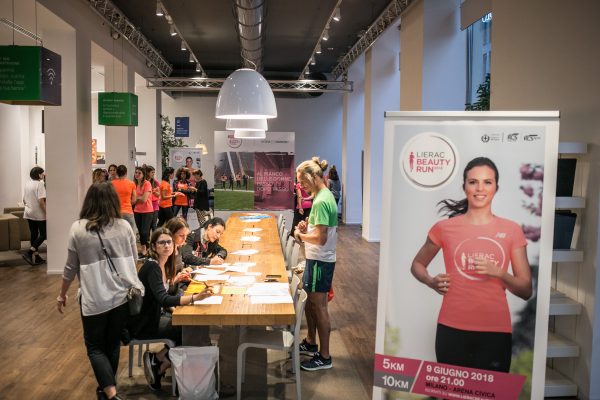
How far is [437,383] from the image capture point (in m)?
3.04

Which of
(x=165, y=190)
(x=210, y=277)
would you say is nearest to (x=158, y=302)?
(x=210, y=277)

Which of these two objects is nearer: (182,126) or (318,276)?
(318,276)

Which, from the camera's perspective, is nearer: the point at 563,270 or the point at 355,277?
the point at 563,270

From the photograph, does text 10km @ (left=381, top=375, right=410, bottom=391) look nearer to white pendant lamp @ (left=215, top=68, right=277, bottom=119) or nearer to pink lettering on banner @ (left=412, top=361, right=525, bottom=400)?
pink lettering on banner @ (left=412, top=361, right=525, bottom=400)

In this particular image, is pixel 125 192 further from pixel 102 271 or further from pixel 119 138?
pixel 102 271

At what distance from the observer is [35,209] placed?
31.0 feet

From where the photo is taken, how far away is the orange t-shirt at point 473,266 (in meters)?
2.89

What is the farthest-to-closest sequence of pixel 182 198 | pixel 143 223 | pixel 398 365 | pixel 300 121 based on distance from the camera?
pixel 300 121 < pixel 182 198 < pixel 143 223 < pixel 398 365

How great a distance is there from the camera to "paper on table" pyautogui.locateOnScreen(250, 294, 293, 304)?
400cm

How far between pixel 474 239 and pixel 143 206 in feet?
26.7

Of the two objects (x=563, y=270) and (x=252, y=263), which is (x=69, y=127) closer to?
(x=252, y=263)

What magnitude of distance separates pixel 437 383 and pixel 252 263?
2657 mm

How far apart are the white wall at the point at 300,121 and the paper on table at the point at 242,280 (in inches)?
561

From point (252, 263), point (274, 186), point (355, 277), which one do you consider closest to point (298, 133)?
point (274, 186)
